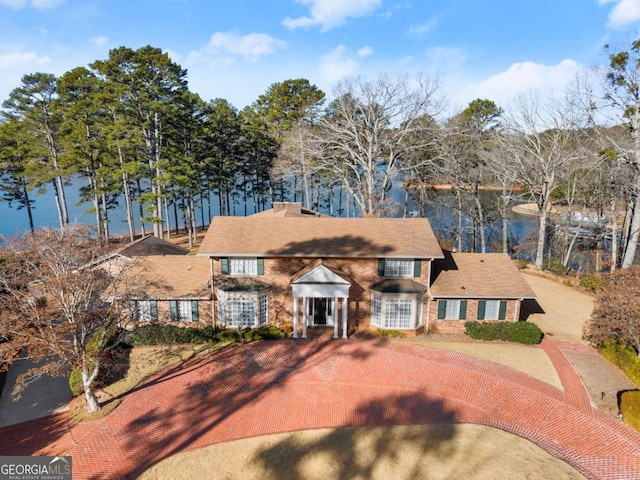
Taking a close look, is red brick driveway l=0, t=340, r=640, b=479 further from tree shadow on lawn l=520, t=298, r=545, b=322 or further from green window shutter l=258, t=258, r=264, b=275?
tree shadow on lawn l=520, t=298, r=545, b=322

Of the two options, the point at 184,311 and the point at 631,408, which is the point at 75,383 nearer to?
the point at 184,311

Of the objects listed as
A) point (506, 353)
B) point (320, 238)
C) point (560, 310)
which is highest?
point (320, 238)

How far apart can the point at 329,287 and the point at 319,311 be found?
2.62 meters

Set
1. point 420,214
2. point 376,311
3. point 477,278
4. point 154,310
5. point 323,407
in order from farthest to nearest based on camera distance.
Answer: point 420,214 → point 477,278 → point 376,311 → point 154,310 → point 323,407

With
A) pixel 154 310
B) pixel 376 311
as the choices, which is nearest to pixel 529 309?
pixel 376 311

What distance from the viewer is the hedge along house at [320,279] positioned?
72.5 feet

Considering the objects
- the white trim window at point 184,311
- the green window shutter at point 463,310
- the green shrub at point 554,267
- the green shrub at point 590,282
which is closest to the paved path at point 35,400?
the white trim window at point 184,311

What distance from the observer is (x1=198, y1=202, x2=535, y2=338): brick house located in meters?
22.2

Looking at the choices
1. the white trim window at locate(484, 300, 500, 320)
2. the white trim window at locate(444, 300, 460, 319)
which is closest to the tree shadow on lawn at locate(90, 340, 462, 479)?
the white trim window at locate(444, 300, 460, 319)

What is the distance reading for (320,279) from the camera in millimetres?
21750

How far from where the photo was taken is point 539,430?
14789 mm

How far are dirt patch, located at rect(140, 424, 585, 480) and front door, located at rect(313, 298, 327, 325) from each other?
933 centimetres

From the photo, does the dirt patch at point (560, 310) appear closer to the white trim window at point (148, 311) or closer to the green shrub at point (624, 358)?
the green shrub at point (624, 358)

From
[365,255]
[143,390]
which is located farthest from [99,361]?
[365,255]
